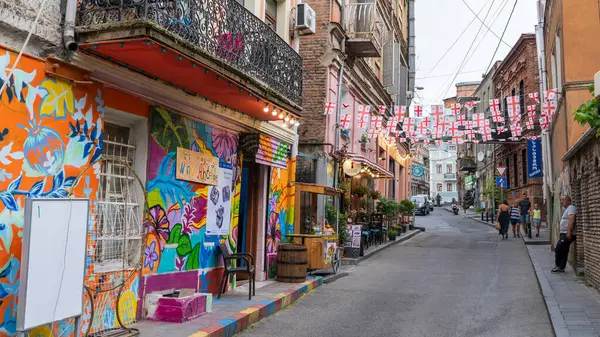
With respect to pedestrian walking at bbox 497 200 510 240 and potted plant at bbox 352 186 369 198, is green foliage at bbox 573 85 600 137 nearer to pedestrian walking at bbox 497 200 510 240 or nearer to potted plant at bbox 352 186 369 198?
potted plant at bbox 352 186 369 198

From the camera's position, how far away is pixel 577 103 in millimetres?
13805

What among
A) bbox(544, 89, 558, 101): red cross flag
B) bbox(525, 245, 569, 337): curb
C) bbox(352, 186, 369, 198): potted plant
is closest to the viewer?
bbox(525, 245, 569, 337): curb

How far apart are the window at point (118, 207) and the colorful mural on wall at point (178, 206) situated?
255 millimetres

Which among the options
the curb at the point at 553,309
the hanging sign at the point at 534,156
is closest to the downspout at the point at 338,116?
the curb at the point at 553,309

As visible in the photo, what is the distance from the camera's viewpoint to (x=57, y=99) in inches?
233

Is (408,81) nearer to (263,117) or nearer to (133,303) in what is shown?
(263,117)

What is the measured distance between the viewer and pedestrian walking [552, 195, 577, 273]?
12008 millimetres

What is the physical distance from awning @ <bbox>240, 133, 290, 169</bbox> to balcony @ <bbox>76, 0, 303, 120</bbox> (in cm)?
53

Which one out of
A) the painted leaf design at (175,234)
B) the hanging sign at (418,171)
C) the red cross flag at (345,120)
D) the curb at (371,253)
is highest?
the hanging sign at (418,171)

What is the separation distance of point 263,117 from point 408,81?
24.0 metres

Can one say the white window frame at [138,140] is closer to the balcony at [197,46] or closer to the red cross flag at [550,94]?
the balcony at [197,46]

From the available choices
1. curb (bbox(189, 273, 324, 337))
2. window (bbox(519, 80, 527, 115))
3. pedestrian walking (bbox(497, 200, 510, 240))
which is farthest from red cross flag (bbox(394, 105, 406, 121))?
window (bbox(519, 80, 527, 115))

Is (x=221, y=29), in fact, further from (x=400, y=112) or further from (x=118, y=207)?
(x=400, y=112)

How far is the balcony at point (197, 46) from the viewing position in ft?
19.4
